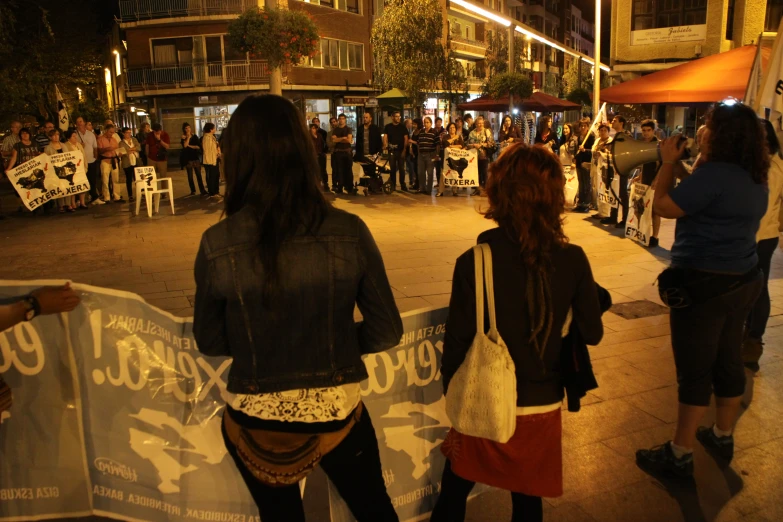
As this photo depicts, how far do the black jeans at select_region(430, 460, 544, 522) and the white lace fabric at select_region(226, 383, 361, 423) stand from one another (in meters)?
0.78

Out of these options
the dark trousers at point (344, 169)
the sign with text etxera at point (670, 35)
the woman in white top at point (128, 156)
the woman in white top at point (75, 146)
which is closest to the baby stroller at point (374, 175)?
the dark trousers at point (344, 169)

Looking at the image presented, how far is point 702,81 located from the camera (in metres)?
8.70

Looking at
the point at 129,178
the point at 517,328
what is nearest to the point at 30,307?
the point at 517,328

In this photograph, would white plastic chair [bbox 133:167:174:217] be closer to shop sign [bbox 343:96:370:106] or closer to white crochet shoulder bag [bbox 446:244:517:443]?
white crochet shoulder bag [bbox 446:244:517:443]

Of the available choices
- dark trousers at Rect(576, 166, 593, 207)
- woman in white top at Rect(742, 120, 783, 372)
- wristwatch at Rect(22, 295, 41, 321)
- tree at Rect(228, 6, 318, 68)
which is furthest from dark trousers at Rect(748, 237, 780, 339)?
tree at Rect(228, 6, 318, 68)

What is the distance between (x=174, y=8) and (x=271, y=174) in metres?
39.8

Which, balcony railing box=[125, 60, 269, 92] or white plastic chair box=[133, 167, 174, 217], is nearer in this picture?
white plastic chair box=[133, 167, 174, 217]

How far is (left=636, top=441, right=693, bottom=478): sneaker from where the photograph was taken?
3627 millimetres

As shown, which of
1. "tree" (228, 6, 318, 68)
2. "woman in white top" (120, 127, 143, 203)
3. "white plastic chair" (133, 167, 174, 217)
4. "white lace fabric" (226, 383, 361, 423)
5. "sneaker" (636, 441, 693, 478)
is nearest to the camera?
"white lace fabric" (226, 383, 361, 423)

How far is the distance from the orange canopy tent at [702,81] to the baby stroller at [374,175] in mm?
7263

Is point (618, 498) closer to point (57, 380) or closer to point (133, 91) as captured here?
point (57, 380)

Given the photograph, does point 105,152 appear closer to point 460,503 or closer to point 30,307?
point 30,307

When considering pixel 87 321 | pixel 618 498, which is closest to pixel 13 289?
pixel 87 321

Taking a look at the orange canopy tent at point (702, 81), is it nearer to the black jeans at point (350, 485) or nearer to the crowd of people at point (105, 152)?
the black jeans at point (350, 485)
